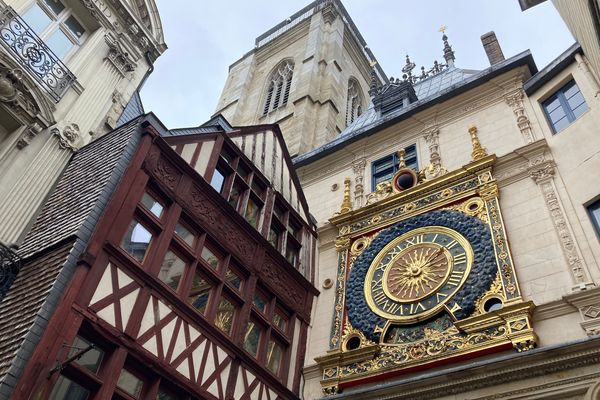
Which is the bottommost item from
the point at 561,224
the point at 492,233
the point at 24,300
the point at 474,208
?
the point at 24,300

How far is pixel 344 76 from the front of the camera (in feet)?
124

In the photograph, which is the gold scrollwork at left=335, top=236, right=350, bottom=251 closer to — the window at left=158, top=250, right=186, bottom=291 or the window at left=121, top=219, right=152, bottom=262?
the window at left=158, top=250, right=186, bottom=291

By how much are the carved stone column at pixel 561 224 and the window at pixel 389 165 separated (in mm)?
3648

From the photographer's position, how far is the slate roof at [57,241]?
281 inches

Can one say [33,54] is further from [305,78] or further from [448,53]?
[305,78]

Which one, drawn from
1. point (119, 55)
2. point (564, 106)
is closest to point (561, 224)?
point (564, 106)

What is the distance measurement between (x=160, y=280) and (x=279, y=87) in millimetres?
30143

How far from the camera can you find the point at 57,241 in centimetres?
852

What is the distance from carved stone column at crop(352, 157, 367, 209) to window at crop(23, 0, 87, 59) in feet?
26.2

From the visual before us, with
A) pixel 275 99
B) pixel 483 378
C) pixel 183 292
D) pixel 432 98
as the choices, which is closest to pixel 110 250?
pixel 183 292

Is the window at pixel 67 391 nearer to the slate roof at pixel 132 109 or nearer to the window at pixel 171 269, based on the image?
the window at pixel 171 269

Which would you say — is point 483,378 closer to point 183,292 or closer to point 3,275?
point 183,292

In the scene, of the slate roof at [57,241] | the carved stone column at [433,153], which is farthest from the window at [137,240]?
the carved stone column at [433,153]

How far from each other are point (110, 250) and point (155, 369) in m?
1.92
